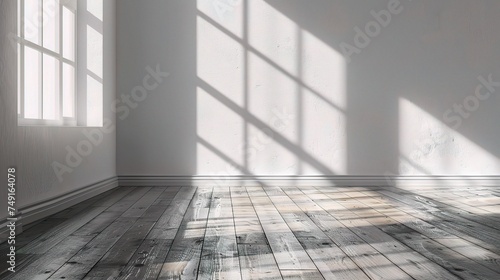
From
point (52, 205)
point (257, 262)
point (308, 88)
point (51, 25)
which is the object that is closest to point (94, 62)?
point (51, 25)

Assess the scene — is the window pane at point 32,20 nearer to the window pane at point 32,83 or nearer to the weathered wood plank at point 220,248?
the window pane at point 32,83

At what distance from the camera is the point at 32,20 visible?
331cm

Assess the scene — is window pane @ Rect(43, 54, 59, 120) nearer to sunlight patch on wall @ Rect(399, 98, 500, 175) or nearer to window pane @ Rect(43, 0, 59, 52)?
window pane @ Rect(43, 0, 59, 52)

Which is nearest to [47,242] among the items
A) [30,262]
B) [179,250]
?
[30,262]

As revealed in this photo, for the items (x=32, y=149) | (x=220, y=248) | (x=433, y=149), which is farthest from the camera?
(x=433, y=149)

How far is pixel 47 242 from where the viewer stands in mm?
2424

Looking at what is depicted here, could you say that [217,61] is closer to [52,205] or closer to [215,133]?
[215,133]

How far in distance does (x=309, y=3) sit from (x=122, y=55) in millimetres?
1754

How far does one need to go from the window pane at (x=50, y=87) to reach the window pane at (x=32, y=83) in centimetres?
13

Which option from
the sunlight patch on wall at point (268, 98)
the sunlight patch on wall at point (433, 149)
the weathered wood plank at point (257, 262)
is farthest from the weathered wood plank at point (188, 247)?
the sunlight patch on wall at point (433, 149)

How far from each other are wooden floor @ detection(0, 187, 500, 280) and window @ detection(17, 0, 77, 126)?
656 millimetres

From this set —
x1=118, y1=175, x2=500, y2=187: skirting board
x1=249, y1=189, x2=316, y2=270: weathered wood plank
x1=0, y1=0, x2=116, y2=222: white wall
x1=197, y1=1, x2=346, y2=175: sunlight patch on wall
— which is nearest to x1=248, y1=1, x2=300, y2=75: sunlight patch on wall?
x1=197, y1=1, x2=346, y2=175: sunlight patch on wall

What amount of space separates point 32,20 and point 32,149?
855 mm

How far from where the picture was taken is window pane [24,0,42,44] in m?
3.22
